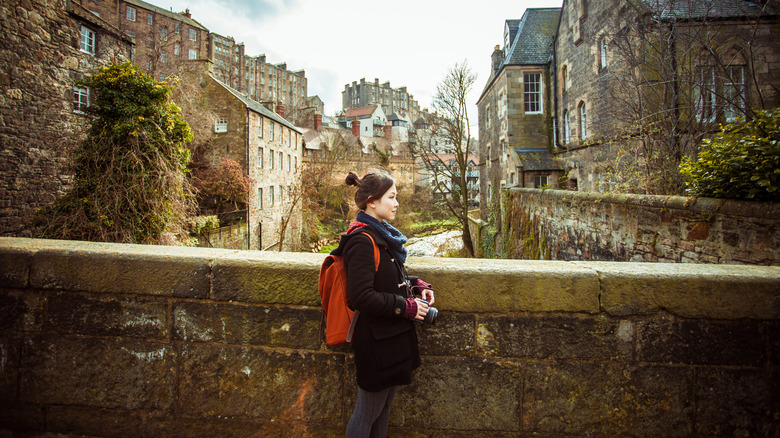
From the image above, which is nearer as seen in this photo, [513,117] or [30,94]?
[30,94]

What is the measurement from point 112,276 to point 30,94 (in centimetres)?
1488

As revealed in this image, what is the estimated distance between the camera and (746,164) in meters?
4.53

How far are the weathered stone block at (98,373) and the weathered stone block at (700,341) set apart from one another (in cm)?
287

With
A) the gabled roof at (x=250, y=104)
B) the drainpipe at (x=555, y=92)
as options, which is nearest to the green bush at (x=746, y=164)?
the drainpipe at (x=555, y=92)

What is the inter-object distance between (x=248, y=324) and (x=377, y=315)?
3.03 feet

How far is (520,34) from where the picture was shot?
941 inches

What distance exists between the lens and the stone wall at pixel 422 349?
2.27 metres

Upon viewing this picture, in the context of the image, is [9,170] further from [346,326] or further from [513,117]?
[513,117]

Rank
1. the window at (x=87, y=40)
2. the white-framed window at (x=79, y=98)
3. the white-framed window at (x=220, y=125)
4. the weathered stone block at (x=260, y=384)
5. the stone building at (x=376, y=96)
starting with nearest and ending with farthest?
the weathered stone block at (x=260, y=384) → the white-framed window at (x=79, y=98) → the window at (x=87, y=40) → the white-framed window at (x=220, y=125) → the stone building at (x=376, y=96)

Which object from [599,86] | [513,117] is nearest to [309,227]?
[513,117]

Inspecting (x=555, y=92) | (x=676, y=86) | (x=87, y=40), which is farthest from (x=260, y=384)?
(x=555, y=92)

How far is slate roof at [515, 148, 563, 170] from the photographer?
→ 21.2 m

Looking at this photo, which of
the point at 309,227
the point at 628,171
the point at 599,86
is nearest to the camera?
the point at 628,171

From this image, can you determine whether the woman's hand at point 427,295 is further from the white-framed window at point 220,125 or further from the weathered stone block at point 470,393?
the white-framed window at point 220,125
